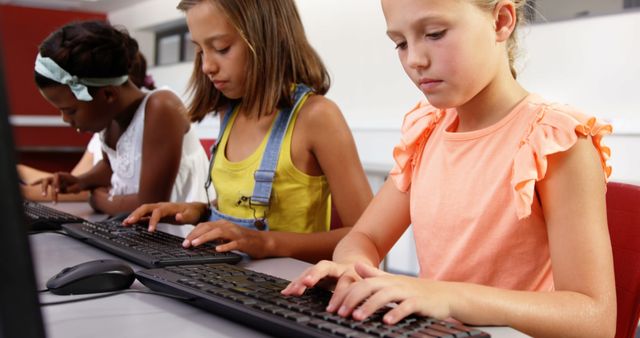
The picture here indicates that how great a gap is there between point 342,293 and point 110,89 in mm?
1444

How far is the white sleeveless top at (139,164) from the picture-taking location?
198cm

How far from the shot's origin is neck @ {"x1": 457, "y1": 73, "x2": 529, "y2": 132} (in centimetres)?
97

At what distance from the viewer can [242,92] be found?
1.50 meters

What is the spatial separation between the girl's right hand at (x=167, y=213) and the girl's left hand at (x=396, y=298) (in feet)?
2.25

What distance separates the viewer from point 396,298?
651 mm

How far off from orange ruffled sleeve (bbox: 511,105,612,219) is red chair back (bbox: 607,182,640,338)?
0.27ft

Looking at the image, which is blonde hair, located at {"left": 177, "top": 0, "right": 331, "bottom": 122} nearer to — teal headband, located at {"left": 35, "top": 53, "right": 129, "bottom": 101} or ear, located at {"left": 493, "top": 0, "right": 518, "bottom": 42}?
teal headband, located at {"left": 35, "top": 53, "right": 129, "bottom": 101}

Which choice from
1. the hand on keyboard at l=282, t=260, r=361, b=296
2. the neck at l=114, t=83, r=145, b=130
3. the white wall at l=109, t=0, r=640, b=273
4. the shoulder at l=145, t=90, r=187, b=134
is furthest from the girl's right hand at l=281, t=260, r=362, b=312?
the neck at l=114, t=83, r=145, b=130

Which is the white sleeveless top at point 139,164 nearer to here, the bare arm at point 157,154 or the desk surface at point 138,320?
the bare arm at point 157,154

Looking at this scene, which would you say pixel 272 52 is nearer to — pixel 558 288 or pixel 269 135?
pixel 269 135

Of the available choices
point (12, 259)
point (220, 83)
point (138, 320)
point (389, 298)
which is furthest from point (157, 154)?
point (12, 259)

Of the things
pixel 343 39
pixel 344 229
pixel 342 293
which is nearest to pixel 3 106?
pixel 342 293

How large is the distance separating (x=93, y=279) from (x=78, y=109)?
118 centimetres

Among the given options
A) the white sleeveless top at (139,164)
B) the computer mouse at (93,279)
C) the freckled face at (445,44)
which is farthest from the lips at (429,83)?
the white sleeveless top at (139,164)
